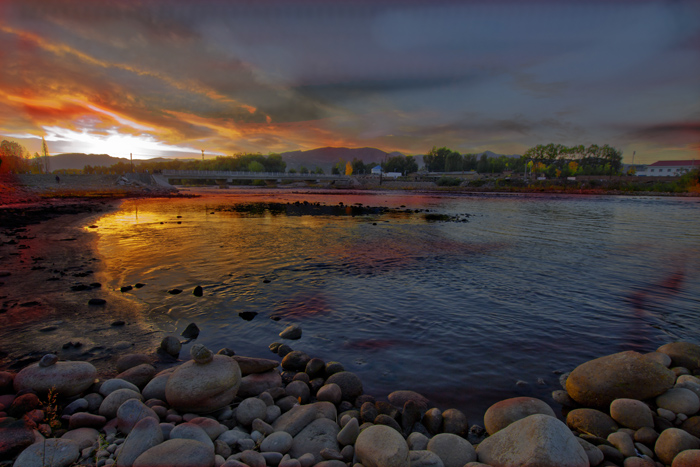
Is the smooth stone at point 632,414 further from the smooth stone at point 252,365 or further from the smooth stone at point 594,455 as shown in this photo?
the smooth stone at point 252,365

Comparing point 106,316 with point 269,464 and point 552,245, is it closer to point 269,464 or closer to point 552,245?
point 269,464

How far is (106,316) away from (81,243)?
1518cm

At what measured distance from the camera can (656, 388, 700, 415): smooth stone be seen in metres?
5.32

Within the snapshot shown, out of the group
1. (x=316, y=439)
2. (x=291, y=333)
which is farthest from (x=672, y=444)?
(x=291, y=333)

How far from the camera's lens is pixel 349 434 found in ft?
15.3

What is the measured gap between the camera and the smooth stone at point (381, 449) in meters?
3.92

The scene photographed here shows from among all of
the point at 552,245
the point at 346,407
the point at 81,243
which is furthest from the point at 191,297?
the point at 552,245

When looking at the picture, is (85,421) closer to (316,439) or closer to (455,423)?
(316,439)

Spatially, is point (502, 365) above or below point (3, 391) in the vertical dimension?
below

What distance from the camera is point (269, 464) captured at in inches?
165

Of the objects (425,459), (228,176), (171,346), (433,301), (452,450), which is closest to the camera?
(425,459)

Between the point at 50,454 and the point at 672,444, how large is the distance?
7979mm

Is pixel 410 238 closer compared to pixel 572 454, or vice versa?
pixel 572 454

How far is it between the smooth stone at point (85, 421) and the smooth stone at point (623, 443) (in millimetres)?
7525
